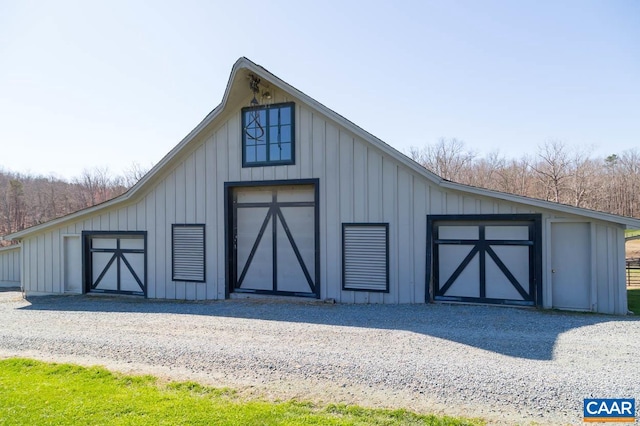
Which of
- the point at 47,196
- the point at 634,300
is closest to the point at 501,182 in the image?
the point at 634,300

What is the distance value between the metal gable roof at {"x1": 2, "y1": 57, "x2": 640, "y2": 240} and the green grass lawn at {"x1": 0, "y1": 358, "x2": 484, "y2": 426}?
20.7ft

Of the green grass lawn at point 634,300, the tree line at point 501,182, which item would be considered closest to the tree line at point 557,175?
the tree line at point 501,182

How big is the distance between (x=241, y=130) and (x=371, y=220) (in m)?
4.32

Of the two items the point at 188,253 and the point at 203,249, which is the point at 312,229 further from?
the point at 188,253

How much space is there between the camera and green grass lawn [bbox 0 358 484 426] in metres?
3.96

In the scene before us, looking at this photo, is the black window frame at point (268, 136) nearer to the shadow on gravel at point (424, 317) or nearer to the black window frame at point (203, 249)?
the black window frame at point (203, 249)

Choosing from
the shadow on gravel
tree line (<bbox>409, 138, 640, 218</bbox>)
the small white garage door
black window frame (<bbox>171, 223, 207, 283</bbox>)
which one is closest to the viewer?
the shadow on gravel

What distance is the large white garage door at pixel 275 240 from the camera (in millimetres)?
10867

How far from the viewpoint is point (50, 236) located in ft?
43.8

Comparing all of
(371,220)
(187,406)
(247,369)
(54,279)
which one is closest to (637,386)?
(247,369)

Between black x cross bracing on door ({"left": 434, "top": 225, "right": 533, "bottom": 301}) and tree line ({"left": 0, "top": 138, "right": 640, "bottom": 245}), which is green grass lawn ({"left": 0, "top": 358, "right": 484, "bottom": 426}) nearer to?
black x cross bracing on door ({"left": 434, "top": 225, "right": 533, "bottom": 301})

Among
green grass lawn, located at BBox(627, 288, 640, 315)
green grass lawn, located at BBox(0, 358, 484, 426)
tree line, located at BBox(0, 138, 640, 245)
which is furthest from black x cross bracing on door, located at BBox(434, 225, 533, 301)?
tree line, located at BBox(0, 138, 640, 245)

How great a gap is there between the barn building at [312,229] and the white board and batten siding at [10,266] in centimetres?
570

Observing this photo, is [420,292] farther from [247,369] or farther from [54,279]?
[54,279]
